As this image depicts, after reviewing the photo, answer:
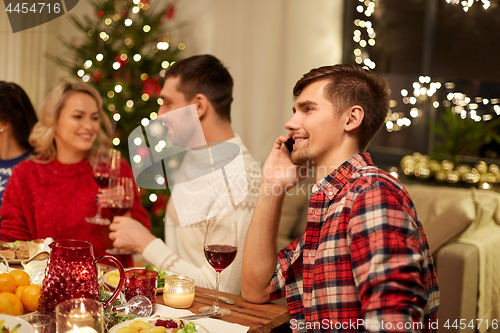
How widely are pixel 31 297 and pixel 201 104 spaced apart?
41.8 inches

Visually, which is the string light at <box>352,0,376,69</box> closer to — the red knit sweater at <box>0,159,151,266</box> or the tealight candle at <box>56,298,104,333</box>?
the red knit sweater at <box>0,159,151,266</box>

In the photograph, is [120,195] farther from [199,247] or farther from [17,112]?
[17,112]

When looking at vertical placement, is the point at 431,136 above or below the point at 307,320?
above

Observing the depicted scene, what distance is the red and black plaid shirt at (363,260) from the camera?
33.3 inches

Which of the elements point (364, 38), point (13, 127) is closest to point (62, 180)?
point (13, 127)

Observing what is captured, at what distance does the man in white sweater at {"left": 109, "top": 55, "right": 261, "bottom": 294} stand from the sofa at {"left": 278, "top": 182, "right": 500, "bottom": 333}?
1215mm

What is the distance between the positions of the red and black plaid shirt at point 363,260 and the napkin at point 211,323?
19cm

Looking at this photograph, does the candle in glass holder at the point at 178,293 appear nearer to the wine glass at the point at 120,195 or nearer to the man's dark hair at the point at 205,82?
the wine glass at the point at 120,195

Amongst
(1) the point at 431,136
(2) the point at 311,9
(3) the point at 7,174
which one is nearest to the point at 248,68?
(2) the point at 311,9

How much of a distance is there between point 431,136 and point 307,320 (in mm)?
2743

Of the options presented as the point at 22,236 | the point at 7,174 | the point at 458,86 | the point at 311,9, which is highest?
the point at 311,9

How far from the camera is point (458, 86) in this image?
332cm

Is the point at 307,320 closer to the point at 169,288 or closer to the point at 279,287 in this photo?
the point at 279,287

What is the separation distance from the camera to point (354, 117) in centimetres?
126
